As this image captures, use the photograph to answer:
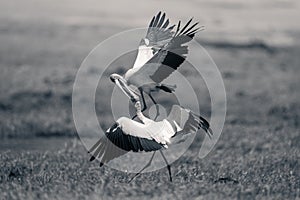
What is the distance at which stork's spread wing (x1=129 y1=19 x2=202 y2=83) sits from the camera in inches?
306

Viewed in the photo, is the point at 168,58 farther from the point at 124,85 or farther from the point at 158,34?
the point at 158,34

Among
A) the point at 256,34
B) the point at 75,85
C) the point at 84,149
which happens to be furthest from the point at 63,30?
the point at 84,149

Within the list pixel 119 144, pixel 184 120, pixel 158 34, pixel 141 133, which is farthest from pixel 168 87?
pixel 158 34

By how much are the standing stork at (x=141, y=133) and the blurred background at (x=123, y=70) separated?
0.43 metres

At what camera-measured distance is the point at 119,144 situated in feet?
25.5

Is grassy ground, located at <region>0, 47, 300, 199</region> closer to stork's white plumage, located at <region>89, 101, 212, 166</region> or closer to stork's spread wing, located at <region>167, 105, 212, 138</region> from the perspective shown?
stork's white plumage, located at <region>89, 101, 212, 166</region>

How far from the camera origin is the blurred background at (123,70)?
765 cm

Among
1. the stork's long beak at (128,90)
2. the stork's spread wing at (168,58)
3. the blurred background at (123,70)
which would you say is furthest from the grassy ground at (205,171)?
the stork's spread wing at (168,58)

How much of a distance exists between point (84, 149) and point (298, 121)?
643cm

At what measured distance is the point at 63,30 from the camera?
96.2 feet

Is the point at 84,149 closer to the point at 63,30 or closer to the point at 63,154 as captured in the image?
the point at 63,154

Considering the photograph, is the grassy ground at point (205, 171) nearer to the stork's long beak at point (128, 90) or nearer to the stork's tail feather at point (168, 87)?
the stork's long beak at point (128, 90)

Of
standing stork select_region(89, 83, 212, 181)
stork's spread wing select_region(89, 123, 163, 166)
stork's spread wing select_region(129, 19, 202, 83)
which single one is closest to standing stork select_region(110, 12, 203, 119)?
stork's spread wing select_region(129, 19, 202, 83)

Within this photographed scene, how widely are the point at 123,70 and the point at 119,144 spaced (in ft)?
41.0
